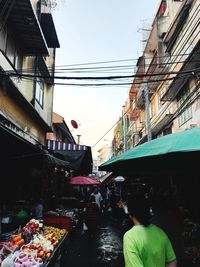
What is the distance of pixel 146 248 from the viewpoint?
244 centimetres

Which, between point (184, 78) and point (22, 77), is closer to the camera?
point (22, 77)

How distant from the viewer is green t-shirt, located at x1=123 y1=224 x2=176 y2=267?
7.86ft

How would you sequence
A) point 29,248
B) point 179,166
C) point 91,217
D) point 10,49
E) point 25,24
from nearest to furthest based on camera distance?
point 29,248 < point 179,166 < point 25,24 < point 10,49 < point 91,217

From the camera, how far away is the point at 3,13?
8.85 m

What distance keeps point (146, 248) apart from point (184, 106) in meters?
13.8

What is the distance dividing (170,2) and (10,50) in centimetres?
1281

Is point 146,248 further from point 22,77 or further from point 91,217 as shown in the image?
point 22,77

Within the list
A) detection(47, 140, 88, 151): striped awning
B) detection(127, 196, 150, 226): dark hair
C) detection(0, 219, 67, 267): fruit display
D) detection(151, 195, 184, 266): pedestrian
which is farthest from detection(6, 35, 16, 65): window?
detection(127, 196, 150, 226): dark hair

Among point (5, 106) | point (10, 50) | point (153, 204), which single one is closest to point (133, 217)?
point (153, 204)

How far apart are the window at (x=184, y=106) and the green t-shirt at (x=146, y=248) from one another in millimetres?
12261

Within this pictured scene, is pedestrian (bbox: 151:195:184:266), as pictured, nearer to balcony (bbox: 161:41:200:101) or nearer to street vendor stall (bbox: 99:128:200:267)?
street vendor stall (bbox: 99:128:200:267)

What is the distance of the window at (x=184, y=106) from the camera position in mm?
14688

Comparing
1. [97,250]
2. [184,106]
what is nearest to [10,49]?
[97,250]

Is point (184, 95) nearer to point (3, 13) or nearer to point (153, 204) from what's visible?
point (3, 13)
